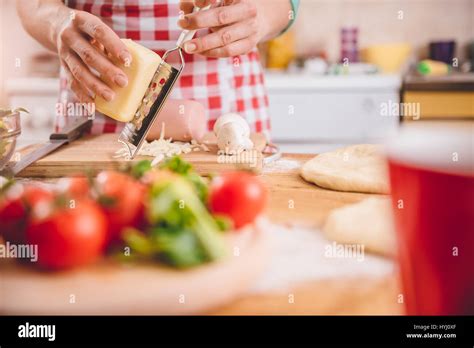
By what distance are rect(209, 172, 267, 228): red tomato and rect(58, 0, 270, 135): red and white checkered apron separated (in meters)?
0.57

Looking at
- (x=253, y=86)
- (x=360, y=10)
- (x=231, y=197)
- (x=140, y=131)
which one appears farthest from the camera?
(x=360, y=10)

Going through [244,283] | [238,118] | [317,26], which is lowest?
[244,283]

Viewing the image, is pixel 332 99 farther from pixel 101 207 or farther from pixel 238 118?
pixel 101 207

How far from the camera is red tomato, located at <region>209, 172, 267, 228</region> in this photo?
0.47 metres

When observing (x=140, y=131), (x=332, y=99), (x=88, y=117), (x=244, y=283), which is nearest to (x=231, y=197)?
(x=244, y=283)

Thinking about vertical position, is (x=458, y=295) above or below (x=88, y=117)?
below

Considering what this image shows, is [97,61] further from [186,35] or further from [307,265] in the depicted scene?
[307,265]

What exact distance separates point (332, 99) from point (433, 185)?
146 cm

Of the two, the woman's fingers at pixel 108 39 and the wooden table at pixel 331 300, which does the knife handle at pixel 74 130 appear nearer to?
the woman's fingers at pixel 108 39

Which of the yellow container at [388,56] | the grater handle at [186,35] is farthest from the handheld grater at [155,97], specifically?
the yellow container at [388,56]

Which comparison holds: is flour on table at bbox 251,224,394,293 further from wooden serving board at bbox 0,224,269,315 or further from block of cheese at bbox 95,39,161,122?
block of cheese at bbox 95,39,161,122

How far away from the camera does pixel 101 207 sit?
430 mm

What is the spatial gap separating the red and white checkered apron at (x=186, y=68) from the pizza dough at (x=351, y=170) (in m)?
0.33

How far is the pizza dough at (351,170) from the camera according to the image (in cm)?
66
